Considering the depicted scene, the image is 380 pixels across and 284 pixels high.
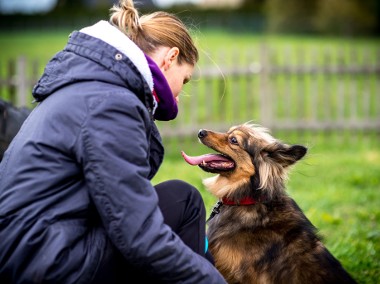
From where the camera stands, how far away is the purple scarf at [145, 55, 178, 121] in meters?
2.82

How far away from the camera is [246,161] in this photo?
4094 mm

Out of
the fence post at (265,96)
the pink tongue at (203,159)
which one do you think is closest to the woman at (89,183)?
the pink tongue at (203,159)

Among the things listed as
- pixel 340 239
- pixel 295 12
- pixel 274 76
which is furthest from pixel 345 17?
pixel 340 239

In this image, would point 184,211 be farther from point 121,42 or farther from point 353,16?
point 353,16

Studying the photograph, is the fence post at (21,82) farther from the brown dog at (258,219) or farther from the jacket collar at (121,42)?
the jacket collar at (121,42)

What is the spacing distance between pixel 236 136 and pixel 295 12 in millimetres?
37347

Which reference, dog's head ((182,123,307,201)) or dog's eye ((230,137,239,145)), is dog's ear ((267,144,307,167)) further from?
dog's eye ((230,137,239,145))

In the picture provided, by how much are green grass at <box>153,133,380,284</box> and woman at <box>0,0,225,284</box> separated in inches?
75.6

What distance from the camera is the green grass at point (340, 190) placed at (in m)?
4.77

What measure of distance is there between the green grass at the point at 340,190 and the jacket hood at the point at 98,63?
6.26ft

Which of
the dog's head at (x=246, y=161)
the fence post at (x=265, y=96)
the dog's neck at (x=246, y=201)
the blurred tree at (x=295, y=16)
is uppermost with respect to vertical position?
the dog's head at (x=246, y=161)

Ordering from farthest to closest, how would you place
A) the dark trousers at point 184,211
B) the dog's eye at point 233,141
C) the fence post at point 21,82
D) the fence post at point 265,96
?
the fence post at point 265,96, the fence post at point 21,82, the dog's eye at point 233,141, the dark trousers at point 184,211

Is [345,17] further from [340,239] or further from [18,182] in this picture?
[18,182]

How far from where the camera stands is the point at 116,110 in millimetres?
2432
